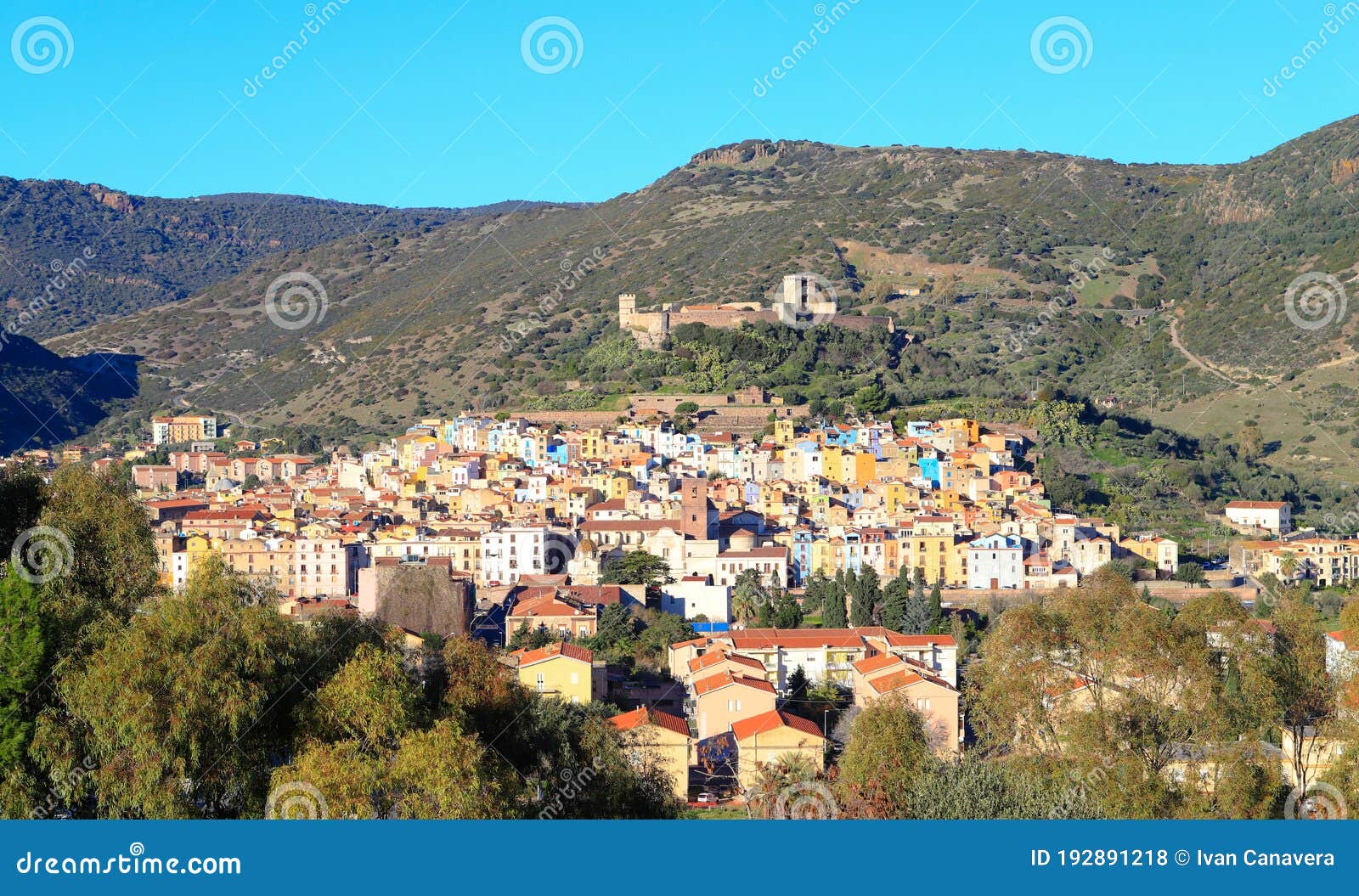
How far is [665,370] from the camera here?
181ft

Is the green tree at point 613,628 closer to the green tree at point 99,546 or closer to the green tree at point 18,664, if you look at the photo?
the green tree at point 99,546

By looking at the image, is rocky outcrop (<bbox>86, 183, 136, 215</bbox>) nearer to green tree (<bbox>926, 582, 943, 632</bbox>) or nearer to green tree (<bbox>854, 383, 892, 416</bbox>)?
green tree (<bbox>854, 383, 892, 416</bbox>)

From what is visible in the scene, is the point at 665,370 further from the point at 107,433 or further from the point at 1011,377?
the point at 107,433

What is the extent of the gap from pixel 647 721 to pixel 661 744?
689mm

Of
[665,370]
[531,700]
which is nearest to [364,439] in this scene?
[665,370]

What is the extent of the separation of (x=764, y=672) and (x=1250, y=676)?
916cm

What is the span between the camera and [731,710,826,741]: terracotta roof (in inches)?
757
